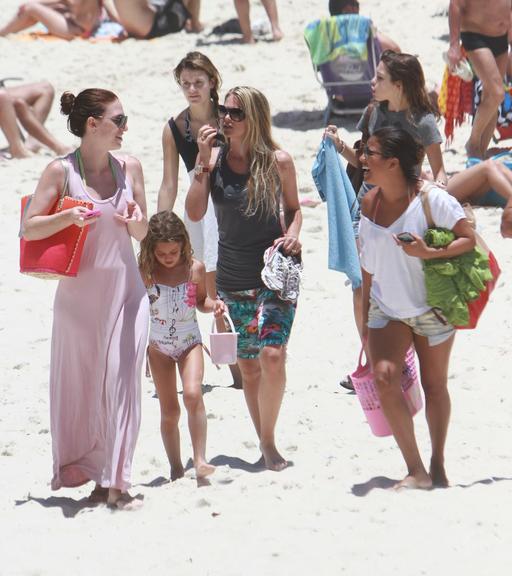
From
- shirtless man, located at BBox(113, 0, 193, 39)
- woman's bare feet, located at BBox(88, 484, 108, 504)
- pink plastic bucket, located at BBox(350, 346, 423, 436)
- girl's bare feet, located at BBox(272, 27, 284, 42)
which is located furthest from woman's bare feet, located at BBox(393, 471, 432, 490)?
shirtless man, located at BBox(113, 0, 193, 39)

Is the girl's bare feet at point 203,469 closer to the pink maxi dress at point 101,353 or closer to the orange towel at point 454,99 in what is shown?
the pink maxi dress at point 101,353

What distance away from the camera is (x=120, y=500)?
5.46 meters

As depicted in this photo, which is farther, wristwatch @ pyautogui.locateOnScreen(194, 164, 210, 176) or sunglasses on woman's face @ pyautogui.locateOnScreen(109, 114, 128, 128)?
wristwatch @ pyautogui.locateOnScreen(194, 164, 210, 176)

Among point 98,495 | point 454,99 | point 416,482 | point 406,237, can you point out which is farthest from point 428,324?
point 454,99

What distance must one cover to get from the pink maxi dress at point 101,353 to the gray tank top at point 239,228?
0.45 meters

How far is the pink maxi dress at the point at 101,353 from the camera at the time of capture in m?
5.40

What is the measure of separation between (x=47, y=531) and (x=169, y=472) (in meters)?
1.02

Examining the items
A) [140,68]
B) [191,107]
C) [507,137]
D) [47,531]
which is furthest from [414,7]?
[47,531]

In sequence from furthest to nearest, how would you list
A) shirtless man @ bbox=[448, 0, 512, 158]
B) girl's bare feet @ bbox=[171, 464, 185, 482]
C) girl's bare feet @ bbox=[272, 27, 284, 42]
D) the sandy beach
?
girl's bare feet @ bbox=[272, 27, 284, 42], shirtless man @ bbox=[448, 0, 512, 158], girl's bare feet @ bbox=[171, 464, 185, 482], the sandy beach

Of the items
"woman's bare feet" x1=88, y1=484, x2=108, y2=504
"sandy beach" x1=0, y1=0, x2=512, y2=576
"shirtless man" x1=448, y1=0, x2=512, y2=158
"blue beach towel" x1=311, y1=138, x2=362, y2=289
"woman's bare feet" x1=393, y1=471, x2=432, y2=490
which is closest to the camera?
"sandy beach" x1=0, y1=0, x2=512, y2=576

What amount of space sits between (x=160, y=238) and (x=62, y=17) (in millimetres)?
10143

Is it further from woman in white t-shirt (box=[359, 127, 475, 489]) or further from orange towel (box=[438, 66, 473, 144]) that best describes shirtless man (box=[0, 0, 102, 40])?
woman in white t-shirt (box=[359, 127, 475, 489])

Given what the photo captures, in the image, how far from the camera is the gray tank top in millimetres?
5711

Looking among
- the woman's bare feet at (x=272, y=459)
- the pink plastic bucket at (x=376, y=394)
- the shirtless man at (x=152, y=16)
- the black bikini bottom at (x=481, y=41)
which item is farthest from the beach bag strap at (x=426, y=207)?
the shirtless man at (x=152, y=16)
